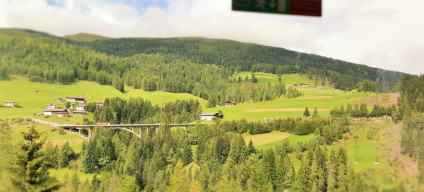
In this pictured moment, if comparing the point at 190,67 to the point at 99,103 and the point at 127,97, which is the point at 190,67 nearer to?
the point at 127,97

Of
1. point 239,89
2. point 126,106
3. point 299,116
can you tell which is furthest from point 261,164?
point 239,89

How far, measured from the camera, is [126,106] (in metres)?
103

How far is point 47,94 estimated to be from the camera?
329 feet

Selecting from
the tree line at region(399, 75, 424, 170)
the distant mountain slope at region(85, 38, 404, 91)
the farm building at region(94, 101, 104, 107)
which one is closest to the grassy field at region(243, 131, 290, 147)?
the tree line at region(399, 75, 424, 170)

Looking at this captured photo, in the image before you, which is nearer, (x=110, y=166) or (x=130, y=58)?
(x=110, y=166)

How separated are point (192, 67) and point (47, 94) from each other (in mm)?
66406

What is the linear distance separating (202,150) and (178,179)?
21999 millimetres

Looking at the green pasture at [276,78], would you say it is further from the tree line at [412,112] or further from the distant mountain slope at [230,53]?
the tree line at [412,112]

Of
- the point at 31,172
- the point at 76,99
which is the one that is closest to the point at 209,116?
the point at 76,99

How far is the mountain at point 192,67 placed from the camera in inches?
4342

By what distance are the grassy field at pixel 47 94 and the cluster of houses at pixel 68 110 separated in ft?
5.04

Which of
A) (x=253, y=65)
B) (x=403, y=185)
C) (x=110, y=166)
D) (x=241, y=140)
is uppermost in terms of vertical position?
(x=253, y=65)

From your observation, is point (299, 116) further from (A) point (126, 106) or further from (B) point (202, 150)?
(A) point (126, 106)

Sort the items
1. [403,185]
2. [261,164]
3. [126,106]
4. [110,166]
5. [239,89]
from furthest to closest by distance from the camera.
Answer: [239,89]
[126,106]
[110,166]
[261,164]
[403,185]
